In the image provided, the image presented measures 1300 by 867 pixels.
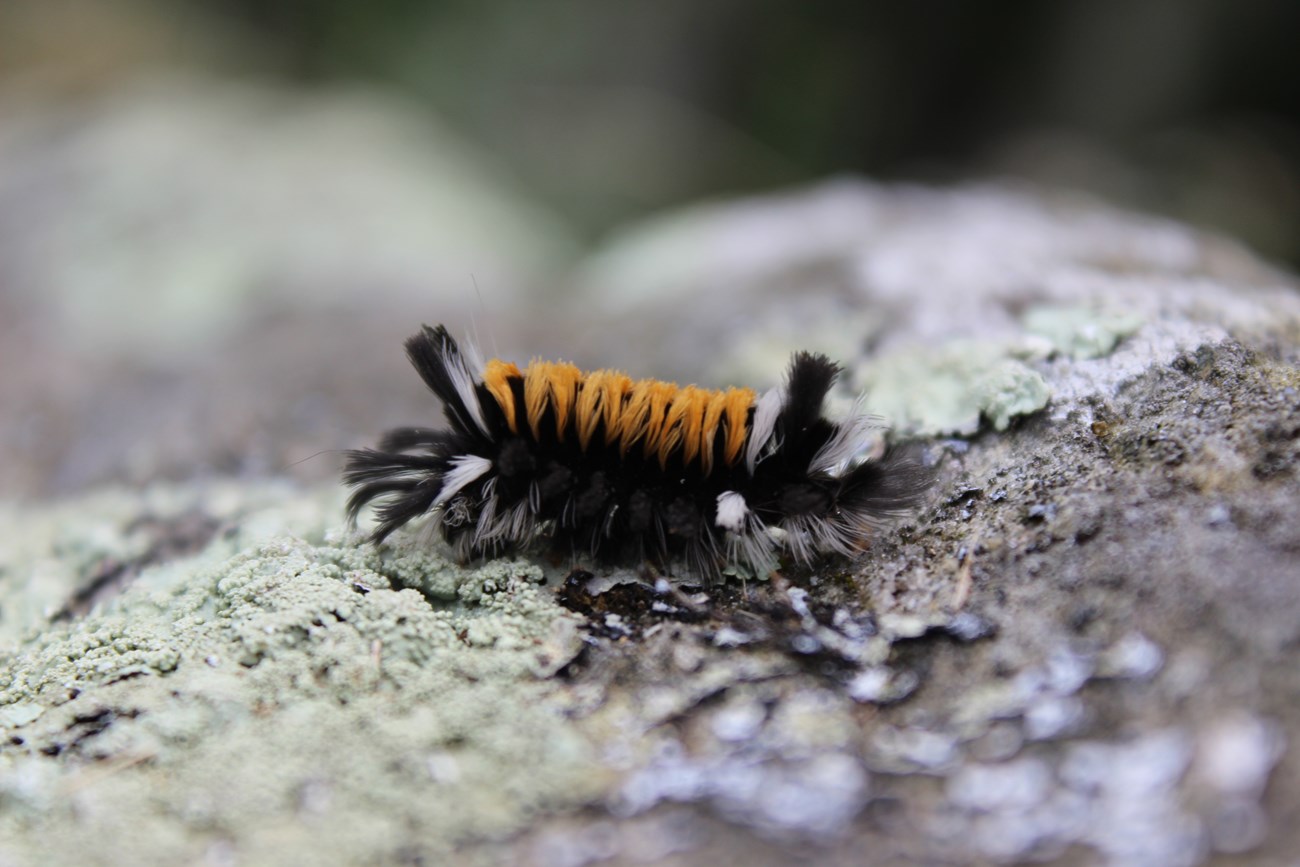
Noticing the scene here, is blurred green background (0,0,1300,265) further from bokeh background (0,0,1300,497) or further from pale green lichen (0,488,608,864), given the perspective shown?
pale green lichen (0,488,608,864)

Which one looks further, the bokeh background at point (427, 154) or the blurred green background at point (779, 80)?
the blurred green background at point (779, 80)

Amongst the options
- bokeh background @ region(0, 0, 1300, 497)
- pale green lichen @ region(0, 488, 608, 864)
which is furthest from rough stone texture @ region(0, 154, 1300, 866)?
bokeh background @ region(0, 0, 1300, 497)

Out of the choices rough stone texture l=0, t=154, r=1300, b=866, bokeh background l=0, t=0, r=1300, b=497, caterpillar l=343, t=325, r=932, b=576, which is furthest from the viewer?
bokeh background l=0, t=0, r=1300, b=497

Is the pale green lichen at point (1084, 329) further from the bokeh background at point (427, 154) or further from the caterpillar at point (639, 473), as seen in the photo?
the bokeh background at point (427, 154)

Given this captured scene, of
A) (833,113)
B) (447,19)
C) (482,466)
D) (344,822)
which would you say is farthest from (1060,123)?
(344,822)

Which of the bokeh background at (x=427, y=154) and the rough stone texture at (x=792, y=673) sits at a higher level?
the bokeh background at (x=427, y=154)

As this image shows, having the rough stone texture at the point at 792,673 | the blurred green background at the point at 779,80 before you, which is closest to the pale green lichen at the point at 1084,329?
the rough stone texture at the point at 792,673
